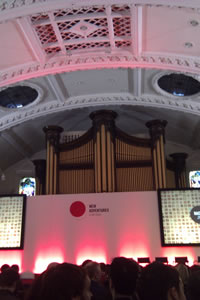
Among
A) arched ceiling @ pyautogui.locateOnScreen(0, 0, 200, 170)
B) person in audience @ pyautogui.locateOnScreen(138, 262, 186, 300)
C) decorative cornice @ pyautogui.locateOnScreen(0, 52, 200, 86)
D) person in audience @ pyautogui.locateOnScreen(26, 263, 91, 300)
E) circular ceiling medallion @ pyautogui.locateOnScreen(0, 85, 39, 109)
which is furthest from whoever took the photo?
circular ceiling medallion @ pyautogui.locateOnScreen(0, 85, 39, 109)

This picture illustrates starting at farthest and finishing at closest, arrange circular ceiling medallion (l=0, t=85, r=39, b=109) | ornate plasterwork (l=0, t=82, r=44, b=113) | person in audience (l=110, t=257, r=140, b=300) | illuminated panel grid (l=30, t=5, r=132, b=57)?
circular ceiling medallion (l=0, t=85, r=39, b=109) → ornate plasterwork (l=0, t=82, r=44, b=113) → illuminated panel grid (l=30, t=5, r=132, b=57) → person in audience (l=110, t=257, r=140, b=300)

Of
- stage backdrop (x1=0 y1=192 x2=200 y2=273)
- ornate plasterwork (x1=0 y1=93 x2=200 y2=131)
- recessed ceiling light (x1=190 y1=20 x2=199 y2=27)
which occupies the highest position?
ornate plasterwork (x1=0 y1=93 x2=200 y2=131)

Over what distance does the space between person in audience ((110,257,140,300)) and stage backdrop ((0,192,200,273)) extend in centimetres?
596

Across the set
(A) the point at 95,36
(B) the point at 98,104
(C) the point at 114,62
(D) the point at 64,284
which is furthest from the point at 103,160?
(D) the point at 64,284

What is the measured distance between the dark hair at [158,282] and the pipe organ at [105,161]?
275 inches

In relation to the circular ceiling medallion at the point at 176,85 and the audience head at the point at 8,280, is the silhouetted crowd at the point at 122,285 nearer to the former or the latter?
the audience head at the point at 8,280

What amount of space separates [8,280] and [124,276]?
3.37 ft

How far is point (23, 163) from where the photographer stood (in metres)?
12.2

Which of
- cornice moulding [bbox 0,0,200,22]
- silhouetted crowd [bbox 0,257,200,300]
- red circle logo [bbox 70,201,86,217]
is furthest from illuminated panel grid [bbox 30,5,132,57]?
red circle logo [bbox 70,201,86,217]

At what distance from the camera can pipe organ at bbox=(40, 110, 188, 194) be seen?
879 cm

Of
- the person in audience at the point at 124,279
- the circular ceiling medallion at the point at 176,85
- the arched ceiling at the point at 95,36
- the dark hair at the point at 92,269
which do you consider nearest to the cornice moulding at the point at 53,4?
the arched ceiling at the point at 95,36

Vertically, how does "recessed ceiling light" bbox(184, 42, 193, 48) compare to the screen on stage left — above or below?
above

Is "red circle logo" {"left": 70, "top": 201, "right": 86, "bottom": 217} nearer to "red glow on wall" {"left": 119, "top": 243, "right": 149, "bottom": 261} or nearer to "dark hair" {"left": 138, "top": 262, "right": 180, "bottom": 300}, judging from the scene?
"red glow on wall" {"left": 119, "top": 243, "right": 149, "bottom": 261}

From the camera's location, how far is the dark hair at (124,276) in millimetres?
1871
